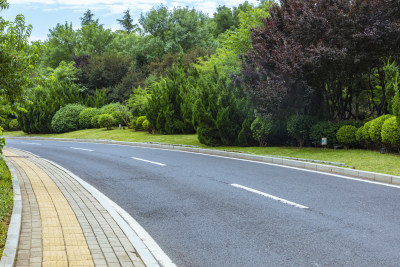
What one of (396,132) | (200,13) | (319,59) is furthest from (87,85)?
(396,132)

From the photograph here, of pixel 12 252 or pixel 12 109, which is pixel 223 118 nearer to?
pixel 12 109

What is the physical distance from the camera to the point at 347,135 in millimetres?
15203

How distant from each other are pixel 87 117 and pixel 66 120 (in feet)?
7.45

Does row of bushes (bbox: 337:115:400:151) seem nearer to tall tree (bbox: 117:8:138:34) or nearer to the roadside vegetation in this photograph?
the roadside vegetation

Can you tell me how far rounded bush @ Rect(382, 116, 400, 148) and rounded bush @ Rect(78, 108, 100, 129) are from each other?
32941 millimetres

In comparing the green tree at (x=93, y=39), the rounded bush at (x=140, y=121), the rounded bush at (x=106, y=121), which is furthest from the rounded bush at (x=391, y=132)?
the green tree at (x=93, y=39)

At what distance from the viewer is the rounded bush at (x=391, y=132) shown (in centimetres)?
1284

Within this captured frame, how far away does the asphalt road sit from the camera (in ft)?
15.9

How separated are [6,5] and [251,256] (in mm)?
6903

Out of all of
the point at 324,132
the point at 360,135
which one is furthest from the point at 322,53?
the point at 360,135

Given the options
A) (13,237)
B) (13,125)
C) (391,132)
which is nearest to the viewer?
(13,237)

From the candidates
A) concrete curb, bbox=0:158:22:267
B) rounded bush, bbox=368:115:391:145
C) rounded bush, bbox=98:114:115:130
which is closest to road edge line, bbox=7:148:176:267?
concrete curb, bbox=0:158:22:267

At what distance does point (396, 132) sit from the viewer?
42.0 ft

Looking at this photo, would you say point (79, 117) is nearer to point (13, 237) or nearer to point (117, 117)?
point (117, 117)
